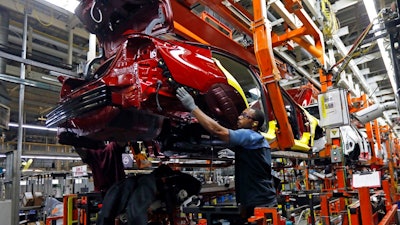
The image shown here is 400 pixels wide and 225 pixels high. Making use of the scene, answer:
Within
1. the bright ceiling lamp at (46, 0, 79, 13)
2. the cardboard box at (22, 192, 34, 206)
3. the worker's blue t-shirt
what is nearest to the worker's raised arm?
the worker's blue t-shirt

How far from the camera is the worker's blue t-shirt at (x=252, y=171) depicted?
2.38m

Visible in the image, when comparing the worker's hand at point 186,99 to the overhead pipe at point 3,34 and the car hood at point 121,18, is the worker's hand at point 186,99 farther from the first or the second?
the overhead pipe at point 3,34

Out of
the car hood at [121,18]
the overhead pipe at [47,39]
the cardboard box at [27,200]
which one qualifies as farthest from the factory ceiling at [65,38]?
the cardboard box at [27,200]

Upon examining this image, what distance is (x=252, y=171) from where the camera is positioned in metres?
2.44

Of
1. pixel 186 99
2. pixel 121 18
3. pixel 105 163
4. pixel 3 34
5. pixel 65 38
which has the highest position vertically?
pixel 65 38

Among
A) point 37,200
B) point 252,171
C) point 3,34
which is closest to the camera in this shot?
point 252,171

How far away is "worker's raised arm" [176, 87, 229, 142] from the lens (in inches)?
87.3

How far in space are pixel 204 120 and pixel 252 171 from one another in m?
0.57

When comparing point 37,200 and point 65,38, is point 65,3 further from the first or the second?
point 37,200

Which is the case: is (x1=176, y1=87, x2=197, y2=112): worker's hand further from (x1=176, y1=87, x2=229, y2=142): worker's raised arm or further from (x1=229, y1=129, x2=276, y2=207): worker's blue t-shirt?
(x1=229, y1=129, x2=276, y2=207): worker's blue t-shirt

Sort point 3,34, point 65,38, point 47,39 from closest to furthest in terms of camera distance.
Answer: point 3,34 < point 47,39 < point 65,38

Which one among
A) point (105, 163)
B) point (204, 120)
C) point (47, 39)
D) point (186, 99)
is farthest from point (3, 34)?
point (204, 120)

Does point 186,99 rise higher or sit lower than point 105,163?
higher

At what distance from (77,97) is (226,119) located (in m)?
1.28
